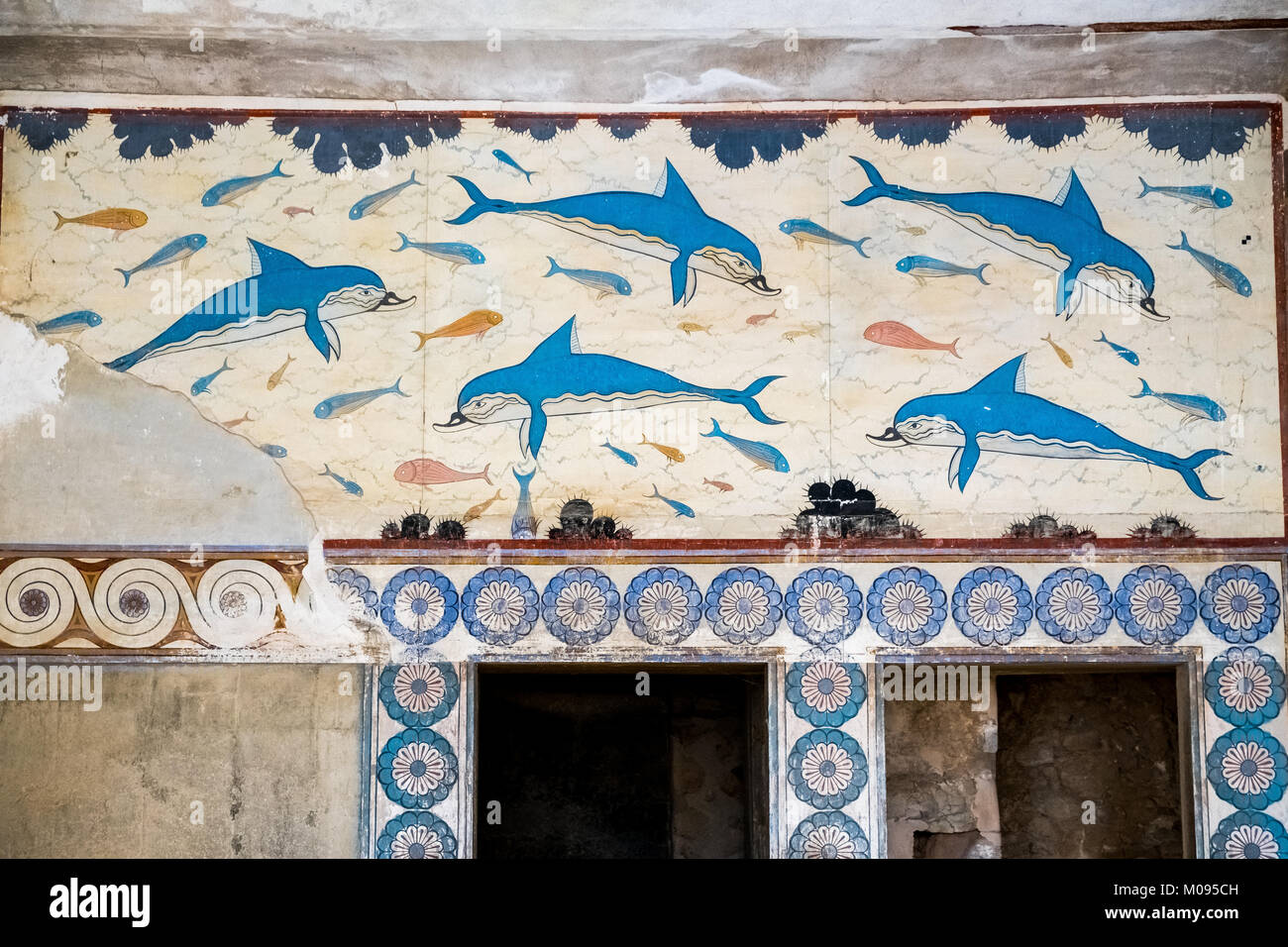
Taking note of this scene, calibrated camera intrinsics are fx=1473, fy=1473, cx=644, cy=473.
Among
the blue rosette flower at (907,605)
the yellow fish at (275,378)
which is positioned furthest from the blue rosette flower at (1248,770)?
the yellow fish at (275,378)

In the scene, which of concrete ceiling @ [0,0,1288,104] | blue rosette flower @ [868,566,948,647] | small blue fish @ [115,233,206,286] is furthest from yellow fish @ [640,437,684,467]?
small blue fish @ [115,233,206,286]

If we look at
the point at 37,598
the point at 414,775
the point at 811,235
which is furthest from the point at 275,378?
the point at 811,235

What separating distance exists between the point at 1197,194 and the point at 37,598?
4115 mm

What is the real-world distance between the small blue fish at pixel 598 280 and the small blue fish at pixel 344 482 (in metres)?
0.98

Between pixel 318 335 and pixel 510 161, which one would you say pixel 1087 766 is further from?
pixel 318 335

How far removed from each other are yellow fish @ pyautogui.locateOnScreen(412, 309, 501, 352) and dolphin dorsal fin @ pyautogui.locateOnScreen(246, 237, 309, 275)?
18.7 inches

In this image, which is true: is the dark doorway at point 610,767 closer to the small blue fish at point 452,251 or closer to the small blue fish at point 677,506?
the small blue fish at point 677,506

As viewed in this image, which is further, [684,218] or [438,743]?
[684,218]

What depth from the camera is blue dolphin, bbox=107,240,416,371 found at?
16.3 ft

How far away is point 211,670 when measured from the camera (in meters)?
4.78
